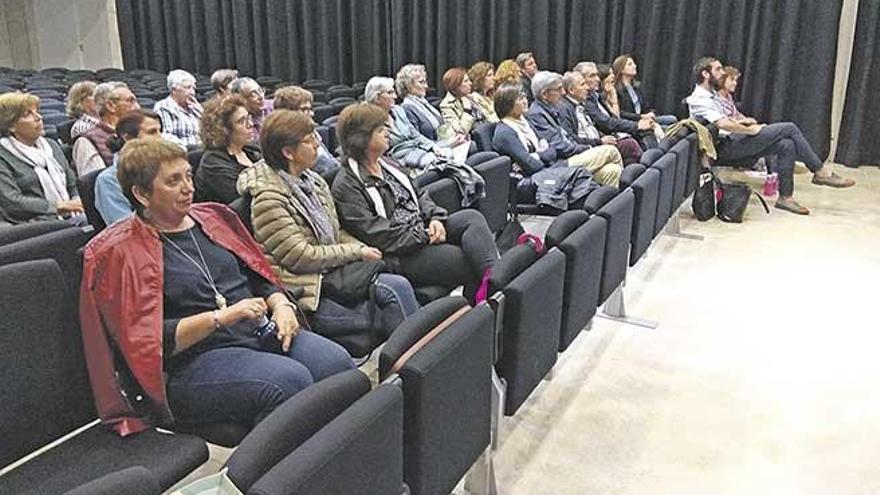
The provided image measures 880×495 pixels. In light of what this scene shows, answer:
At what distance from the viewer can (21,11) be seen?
12.0 meters

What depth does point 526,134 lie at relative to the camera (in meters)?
4.88

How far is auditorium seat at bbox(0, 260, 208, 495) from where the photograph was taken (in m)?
1.76

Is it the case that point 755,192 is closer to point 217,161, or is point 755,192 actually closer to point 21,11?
point 217,161

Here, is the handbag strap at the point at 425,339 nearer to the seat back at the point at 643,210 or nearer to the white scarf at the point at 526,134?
the seat back at the point at 643,210

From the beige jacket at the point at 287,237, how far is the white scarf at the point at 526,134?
2373mm

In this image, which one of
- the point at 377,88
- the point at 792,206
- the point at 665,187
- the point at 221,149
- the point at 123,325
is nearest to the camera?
the point at 123,325

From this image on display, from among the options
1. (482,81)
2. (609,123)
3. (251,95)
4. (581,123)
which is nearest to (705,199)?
(609,123)

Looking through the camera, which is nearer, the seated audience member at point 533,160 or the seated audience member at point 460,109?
the seated audience member at point 533,160

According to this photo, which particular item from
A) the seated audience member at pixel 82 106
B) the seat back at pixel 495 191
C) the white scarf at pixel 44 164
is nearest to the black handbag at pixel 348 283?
the seat back at pixel 495 191

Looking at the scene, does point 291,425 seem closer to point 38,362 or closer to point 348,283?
point 38,362

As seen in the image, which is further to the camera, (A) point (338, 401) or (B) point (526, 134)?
(B) point (526, 134)

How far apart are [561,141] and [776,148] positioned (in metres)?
2.07

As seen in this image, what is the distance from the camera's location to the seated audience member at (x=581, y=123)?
218 inches

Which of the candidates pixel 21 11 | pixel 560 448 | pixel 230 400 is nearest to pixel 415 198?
pixel 560 448
